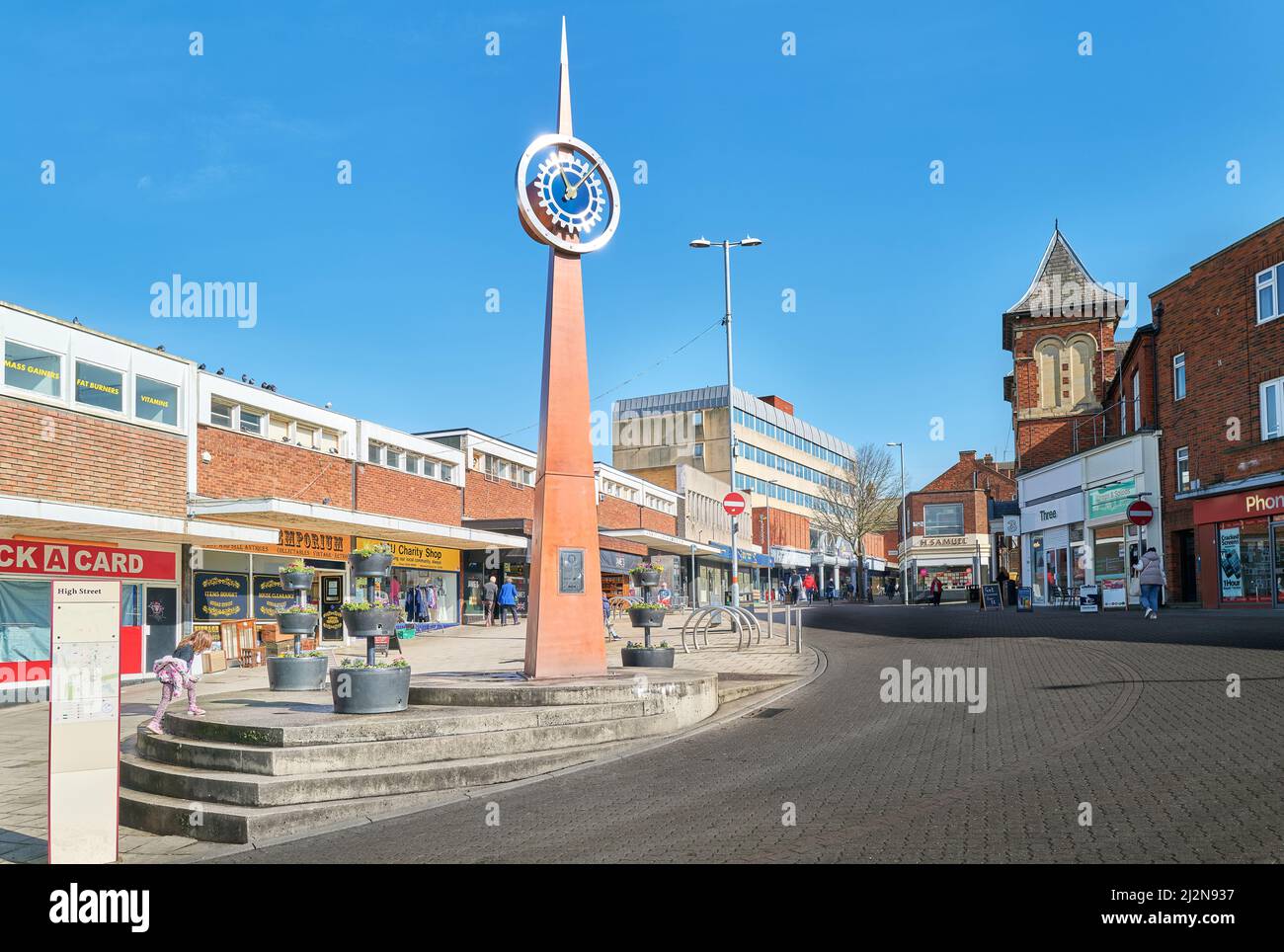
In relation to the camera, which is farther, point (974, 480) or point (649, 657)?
point (974, 480)

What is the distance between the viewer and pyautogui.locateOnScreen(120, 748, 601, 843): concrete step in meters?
7.25

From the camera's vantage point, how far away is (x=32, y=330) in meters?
16.7

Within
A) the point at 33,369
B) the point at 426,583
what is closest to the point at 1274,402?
the point at 426,583

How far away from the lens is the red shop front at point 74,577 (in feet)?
53.4

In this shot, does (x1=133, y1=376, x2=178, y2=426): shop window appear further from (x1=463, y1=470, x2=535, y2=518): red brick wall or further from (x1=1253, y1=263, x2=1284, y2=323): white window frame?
(x1=1253, y1=263, x2=1284, y2=323): white window frame

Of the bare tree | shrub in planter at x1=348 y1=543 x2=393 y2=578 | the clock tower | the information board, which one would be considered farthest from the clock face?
the bare tree

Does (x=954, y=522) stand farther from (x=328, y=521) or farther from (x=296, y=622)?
(x=296, y=622)

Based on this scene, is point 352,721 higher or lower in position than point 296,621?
lower

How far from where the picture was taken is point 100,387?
18.2m

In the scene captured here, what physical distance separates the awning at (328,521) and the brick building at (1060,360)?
26.0 meters

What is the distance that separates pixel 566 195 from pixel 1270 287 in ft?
69.9

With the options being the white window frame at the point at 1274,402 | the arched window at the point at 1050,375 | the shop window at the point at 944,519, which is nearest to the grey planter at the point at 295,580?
the white window frame at the point at 1274,402

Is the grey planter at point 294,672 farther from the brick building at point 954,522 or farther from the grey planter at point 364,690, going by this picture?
the brick building at point 954,522
